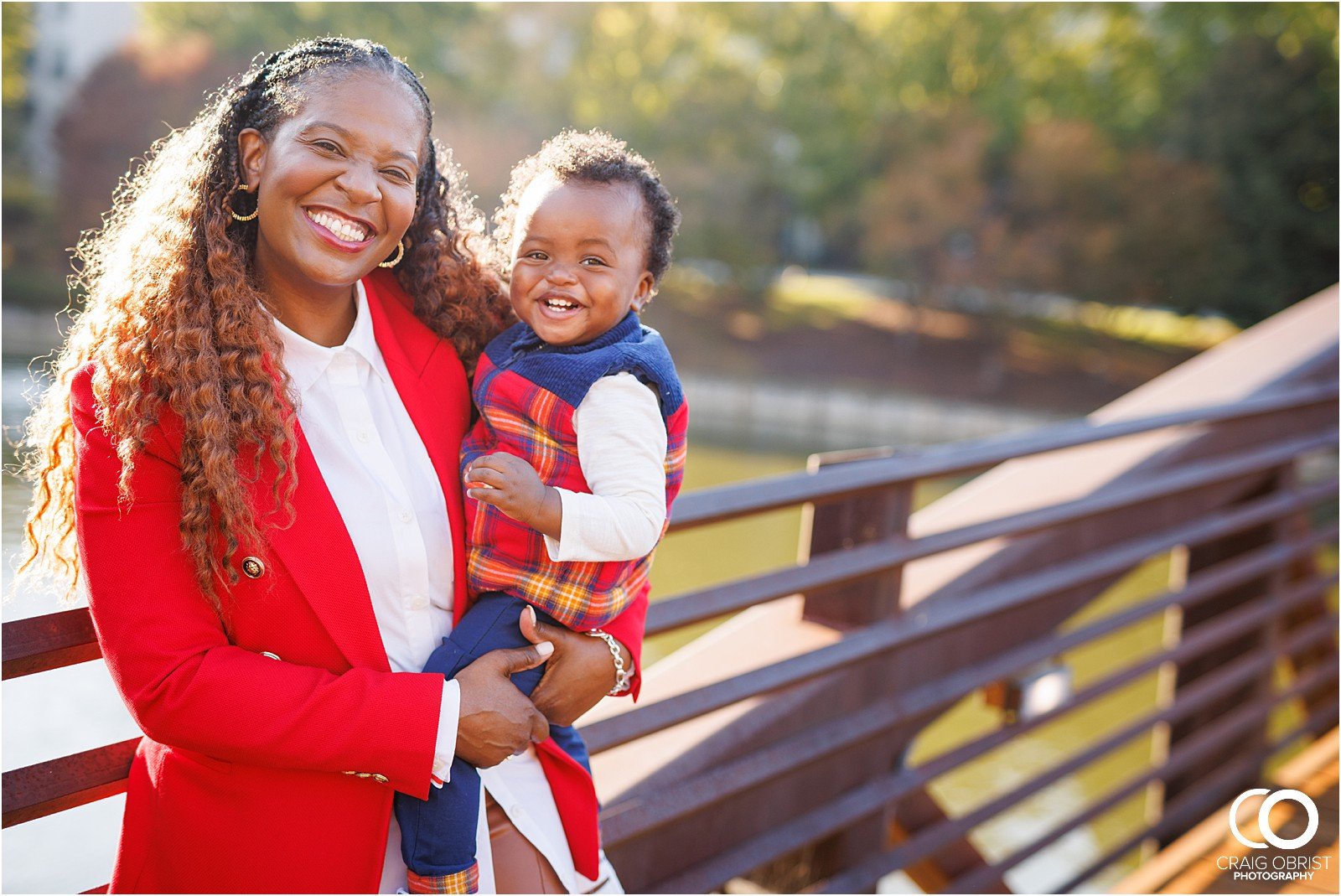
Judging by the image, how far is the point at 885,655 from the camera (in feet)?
8.21

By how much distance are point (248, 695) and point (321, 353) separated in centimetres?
45

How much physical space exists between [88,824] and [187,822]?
6.04ft

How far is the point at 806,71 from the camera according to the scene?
101 ft

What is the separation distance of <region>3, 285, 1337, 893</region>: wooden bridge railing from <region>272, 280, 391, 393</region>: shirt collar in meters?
0.39

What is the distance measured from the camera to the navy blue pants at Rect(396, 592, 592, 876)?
1506 millimetres

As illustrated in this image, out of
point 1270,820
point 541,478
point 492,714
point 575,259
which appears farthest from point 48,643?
point 1270,820

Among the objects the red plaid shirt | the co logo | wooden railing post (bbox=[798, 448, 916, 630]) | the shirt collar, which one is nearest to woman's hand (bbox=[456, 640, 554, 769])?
the red plaid shirt

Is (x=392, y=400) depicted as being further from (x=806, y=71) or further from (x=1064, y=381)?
(x=806, y=71)

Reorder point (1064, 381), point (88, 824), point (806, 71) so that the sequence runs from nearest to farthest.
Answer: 1. point (88, 824)
2. point (1064, 381)
3. point (806, 71)

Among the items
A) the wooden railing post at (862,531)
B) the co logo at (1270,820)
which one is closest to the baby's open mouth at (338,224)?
the wooden railing post at (862,531)

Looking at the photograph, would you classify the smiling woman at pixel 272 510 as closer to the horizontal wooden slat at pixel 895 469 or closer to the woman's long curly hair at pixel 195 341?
the woman's long curly hair at pixel 195 341

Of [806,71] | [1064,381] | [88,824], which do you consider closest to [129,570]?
[88,824]

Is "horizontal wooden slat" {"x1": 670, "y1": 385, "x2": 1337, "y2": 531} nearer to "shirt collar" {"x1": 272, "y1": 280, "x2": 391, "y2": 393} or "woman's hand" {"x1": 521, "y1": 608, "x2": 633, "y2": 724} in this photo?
"woman's hand" {"x1": 521, "y1": 608, "x2": 633, "y2": 724}

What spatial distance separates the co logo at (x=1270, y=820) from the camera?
117 inches
